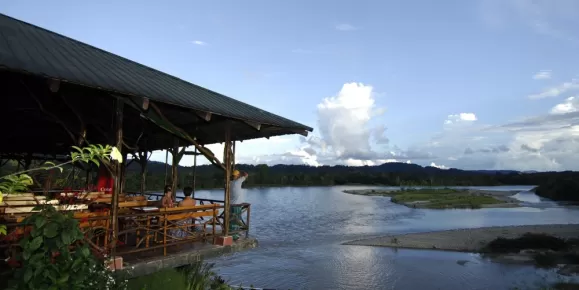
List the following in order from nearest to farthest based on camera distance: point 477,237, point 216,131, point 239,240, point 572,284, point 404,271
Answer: point 239,240 < point 216,131 < point 572,284 < point 404,271 < point 477,237

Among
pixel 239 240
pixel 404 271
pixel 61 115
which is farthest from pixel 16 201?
pixel 404 271

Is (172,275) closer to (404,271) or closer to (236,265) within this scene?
(236,265)

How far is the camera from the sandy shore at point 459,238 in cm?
2731

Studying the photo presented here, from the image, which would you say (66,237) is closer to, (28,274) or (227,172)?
(28,274)

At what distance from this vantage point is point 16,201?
21.6ft

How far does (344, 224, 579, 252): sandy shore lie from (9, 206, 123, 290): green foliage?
25944 millimetres

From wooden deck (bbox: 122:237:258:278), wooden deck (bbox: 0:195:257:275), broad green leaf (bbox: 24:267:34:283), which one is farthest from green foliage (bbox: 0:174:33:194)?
wooden deck (bbox: 122:237:258:278)

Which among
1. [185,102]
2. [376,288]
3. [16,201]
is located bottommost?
[376,288]

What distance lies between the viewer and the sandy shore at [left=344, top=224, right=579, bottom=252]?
2731 centimetres

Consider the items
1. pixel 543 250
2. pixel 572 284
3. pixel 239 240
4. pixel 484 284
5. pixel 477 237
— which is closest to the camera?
pixel 239 240

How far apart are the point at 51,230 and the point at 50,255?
25 cm

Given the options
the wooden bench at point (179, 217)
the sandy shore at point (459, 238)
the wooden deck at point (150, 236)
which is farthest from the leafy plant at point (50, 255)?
the sandy shore at point (459, 238)

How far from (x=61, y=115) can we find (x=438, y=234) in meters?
29.0

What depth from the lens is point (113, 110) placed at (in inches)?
274
